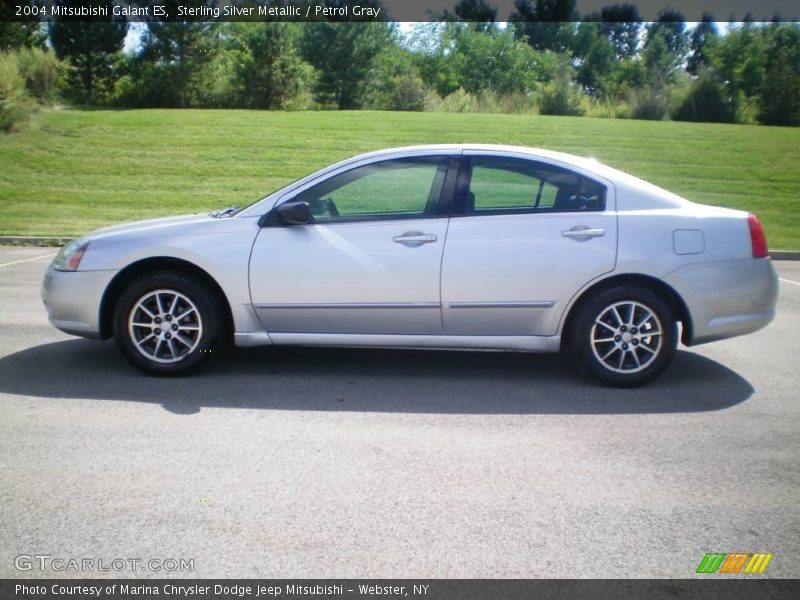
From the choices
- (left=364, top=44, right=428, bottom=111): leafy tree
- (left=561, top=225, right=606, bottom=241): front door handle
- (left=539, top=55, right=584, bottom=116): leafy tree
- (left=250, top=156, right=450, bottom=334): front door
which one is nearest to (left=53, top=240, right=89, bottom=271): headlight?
(left=250, top=156, right=450, bottom=334): front door

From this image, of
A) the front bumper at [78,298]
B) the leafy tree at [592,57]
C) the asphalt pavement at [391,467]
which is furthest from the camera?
the leafy tree at [592,57]

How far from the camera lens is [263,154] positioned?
24938mm

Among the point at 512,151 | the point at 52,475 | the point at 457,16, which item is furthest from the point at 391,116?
the point at 457,16

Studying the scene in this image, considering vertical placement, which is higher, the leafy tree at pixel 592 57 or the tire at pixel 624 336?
the leafy tree at pixel 592 57

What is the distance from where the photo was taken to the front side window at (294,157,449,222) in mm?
6035

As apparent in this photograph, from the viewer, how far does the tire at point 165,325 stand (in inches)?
233

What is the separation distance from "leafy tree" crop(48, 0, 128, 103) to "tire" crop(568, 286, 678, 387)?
1562 inches

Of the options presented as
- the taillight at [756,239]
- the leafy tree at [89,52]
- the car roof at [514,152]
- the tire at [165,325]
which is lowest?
the tire at [165,325]

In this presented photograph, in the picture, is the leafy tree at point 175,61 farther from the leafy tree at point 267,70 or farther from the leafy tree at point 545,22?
the leafy tree at point 545,22

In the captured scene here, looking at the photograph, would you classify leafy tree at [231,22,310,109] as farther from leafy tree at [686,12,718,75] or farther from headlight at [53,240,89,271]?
leafy tree at [686,12,718,75]

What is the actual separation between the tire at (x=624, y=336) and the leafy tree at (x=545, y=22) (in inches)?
3272

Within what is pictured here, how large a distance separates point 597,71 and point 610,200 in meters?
81.4

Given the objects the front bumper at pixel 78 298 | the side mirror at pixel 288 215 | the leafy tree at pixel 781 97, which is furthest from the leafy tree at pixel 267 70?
the side mirror at pixel 288 215

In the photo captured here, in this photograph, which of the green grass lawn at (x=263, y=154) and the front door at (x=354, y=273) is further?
the green grass lawn at (x=263, y=154)
